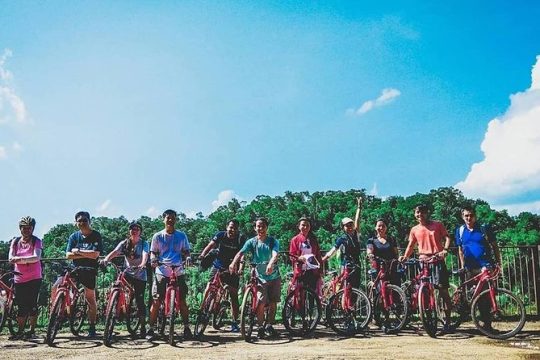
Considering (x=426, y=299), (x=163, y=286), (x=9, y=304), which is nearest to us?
(x=426, y=299)

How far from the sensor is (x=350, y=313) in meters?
7.18

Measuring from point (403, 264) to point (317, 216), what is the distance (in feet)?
233

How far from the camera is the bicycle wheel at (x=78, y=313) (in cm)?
740

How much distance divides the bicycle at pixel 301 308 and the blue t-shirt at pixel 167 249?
1.68 meters

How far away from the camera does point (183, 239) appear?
23.6ft

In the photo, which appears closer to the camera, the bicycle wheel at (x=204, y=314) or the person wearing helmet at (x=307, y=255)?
the bicycle wheel at (x=204, y=314)

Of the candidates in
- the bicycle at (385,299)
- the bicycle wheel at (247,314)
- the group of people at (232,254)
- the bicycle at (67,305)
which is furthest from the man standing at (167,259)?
the bicycle at (385,299)

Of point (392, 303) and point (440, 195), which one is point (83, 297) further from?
point (440, 195)

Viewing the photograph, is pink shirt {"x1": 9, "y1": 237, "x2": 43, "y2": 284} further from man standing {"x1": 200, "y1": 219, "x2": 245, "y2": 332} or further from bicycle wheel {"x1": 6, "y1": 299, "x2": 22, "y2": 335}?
man standing {"x1": 200, "y1": 219, "x2": 245, "y2": 332}

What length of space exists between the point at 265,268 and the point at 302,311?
862 millimetres

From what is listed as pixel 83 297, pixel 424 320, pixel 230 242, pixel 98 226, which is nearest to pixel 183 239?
pixel 230 242

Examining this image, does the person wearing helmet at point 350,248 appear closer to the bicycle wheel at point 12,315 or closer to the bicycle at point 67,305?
the bicycle at point 67,305

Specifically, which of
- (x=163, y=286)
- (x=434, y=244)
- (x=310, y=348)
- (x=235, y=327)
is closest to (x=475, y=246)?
(x=434, y=244)

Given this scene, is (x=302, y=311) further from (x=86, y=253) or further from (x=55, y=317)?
(x=55, y=317)
